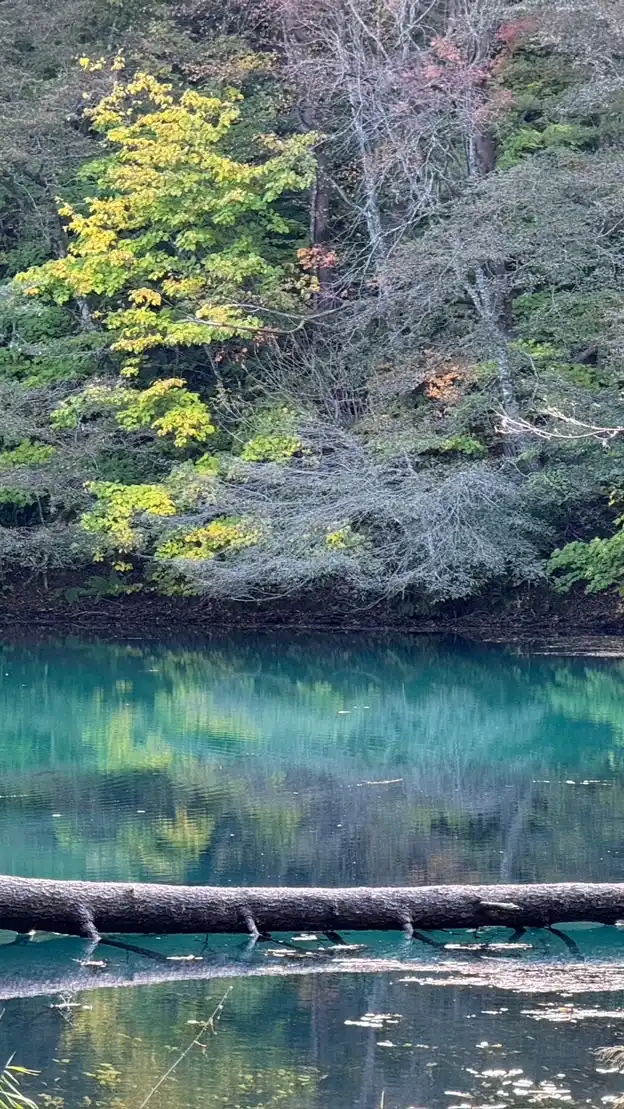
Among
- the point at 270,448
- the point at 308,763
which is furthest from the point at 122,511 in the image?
the point at 308,763

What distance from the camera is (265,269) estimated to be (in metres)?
19.0

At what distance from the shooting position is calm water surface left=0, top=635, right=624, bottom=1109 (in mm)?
4957

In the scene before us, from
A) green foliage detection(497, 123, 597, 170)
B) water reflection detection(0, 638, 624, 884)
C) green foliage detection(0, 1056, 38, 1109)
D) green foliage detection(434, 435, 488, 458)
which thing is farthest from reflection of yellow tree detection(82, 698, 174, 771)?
green foliage detection(497, 123, 597, 170)

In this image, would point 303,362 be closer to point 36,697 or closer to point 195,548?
point 195,548

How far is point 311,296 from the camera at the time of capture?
1938 centimetres

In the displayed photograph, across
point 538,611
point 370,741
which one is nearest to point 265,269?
point 538,611

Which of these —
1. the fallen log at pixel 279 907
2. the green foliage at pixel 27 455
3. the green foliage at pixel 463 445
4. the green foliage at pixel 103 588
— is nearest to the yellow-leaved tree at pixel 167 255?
the green foliage at pixel 27 455

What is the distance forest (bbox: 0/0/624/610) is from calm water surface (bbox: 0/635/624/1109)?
1.64m

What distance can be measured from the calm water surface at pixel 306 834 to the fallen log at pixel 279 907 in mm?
157

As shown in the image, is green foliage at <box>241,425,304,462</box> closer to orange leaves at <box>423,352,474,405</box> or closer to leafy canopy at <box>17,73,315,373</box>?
leafy canopy at <box>17,73,315,373</box>

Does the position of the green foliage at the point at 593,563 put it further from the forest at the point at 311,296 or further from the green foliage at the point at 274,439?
the green foliage at the point at 274,439

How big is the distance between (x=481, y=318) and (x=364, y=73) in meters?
3.47

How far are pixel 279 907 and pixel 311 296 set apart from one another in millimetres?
14078

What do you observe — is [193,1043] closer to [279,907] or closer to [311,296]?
[279,907]
